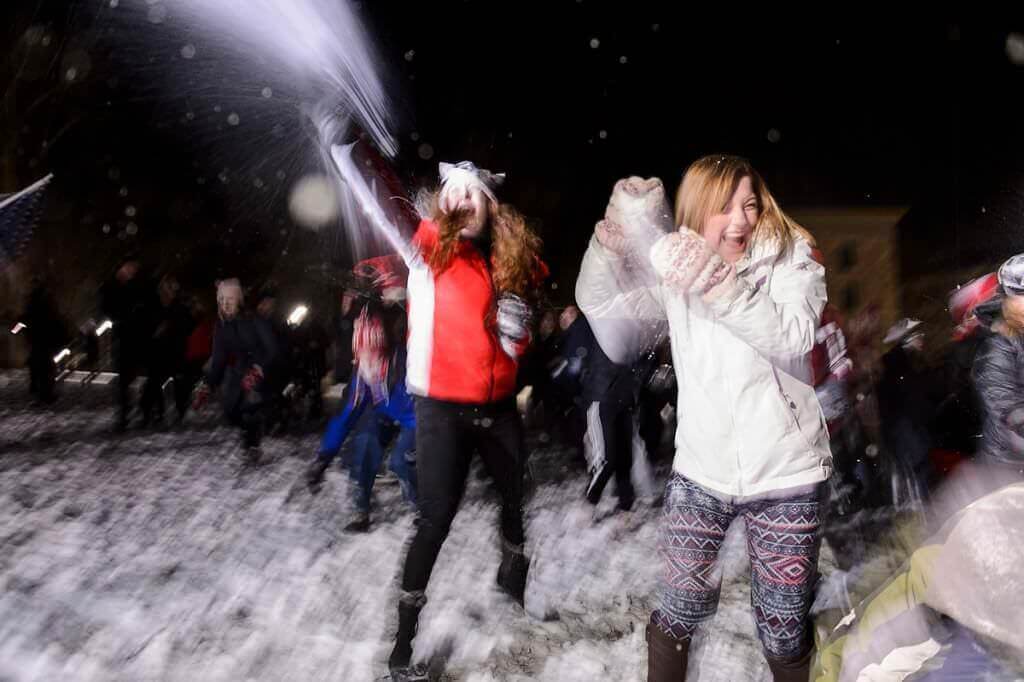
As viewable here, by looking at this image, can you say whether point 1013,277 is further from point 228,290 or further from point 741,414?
point 228,290

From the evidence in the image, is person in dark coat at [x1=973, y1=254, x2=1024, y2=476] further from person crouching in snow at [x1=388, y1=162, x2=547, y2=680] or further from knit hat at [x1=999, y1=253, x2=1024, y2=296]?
person crouching in snow at [x1=388, y1=162, x2=547, y2=680]

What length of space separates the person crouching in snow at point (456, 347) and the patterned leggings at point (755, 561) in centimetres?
89

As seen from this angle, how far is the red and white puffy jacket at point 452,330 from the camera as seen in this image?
279 centimetres

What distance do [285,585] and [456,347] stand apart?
6.68 feet

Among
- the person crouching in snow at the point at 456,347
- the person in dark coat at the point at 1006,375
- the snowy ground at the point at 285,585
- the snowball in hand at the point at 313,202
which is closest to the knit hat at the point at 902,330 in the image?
the snowy ground at the point at 285,585

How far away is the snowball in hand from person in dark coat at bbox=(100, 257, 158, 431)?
50.4 ft

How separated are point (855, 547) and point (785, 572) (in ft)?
10.4

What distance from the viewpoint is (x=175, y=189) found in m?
21.2

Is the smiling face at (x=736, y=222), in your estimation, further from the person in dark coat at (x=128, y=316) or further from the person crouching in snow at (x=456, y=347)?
the person in dark coat at (x=128, y=316)

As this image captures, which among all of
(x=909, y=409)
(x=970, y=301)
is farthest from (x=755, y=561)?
(x=909, y=409)

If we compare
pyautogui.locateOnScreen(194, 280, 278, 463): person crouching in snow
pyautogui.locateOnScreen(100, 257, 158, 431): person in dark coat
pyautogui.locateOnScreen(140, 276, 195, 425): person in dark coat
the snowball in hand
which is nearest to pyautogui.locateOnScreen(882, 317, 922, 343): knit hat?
pyautogui.locateOnScreen(194, 280, 278, 463): person crouching in snow

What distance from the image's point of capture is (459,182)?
114 inches

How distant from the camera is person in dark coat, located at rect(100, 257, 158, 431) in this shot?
8359 millimetres

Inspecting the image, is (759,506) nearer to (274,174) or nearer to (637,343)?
(637,343)
